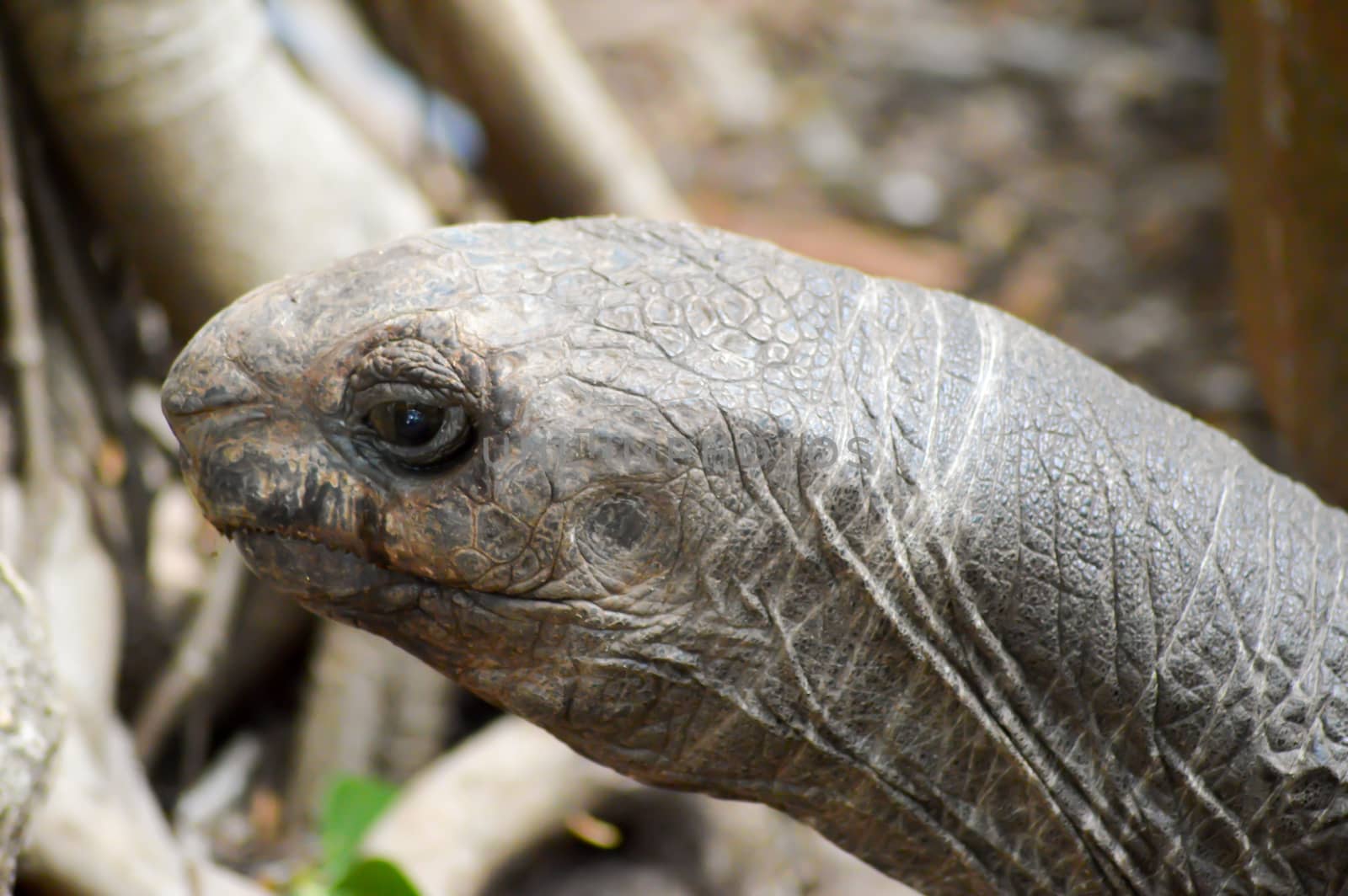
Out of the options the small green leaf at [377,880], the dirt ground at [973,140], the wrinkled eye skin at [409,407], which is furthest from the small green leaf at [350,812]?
the dirt ground at [973,140]

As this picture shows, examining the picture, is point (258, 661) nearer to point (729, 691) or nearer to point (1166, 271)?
point (729, 691)

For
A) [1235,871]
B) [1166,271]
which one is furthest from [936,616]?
[1166,271]

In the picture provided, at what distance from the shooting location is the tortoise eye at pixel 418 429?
130 centimetres

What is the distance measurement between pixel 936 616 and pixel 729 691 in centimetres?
24

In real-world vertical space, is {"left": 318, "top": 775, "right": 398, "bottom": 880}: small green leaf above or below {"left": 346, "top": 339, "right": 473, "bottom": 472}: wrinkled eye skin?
below

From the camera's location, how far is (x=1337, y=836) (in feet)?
4.76

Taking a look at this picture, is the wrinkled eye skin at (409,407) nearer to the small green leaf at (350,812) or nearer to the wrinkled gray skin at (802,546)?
the wrinkled gray skin at (802,546)

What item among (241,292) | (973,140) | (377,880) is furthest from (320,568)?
(973,140)

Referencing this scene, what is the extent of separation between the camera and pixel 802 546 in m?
1.32

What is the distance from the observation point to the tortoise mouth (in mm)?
1358

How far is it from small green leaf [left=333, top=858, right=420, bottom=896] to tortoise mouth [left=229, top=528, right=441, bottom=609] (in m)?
0.63

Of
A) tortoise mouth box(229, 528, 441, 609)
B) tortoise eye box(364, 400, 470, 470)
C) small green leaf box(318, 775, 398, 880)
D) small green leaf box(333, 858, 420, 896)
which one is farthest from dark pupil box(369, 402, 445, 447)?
small green leaf box(318, 775, 398, 880)

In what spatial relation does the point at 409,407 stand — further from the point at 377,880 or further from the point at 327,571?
the point at 377,880

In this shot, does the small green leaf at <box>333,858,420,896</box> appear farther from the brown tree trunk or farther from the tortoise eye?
the brown tree trunk
